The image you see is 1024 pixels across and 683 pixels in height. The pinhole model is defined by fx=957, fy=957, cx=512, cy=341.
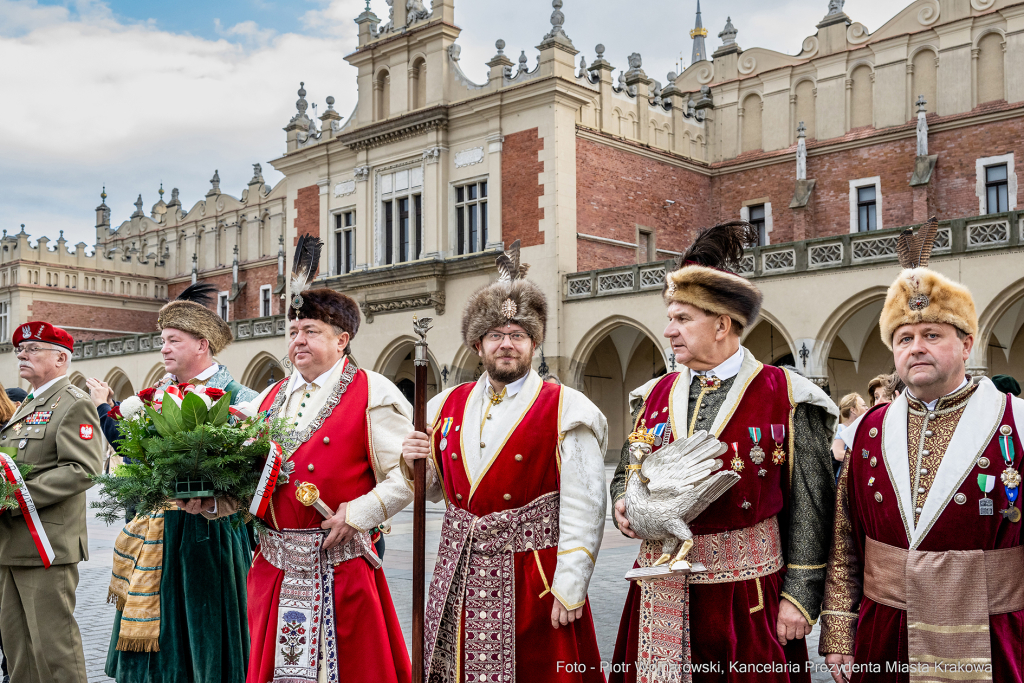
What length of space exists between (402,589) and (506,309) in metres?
4.50

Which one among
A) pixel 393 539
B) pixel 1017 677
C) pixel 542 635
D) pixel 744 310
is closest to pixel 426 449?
pixel 542 635

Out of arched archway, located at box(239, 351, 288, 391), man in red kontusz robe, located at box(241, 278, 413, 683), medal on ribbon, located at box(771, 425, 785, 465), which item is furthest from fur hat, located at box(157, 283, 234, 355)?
arched archway, located at box(239, 351, 288, 391)

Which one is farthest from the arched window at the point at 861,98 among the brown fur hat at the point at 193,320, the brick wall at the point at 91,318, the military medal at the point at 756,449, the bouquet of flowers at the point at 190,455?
the brick wall at the point at 91,318

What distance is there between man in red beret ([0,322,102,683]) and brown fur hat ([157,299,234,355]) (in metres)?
0.55

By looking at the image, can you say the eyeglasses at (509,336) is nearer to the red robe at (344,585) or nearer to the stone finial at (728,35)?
the red robe at (344,585)

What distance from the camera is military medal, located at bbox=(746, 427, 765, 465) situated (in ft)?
10.2

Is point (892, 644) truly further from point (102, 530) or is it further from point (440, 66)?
point (440, 66)

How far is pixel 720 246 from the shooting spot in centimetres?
343

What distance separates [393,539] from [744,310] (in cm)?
823

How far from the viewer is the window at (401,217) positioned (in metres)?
23.4

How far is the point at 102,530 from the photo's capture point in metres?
12.1

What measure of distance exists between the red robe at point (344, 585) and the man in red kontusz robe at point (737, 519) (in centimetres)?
100

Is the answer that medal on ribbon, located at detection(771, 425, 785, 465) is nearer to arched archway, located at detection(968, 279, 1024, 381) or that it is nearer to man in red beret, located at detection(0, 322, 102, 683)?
man in red beret, located at detection(0, 322, 102, 683)

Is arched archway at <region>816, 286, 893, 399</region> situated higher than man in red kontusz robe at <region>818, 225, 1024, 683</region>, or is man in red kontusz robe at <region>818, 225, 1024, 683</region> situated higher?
arched archway at <region>816, 286, 893, 399</region>
